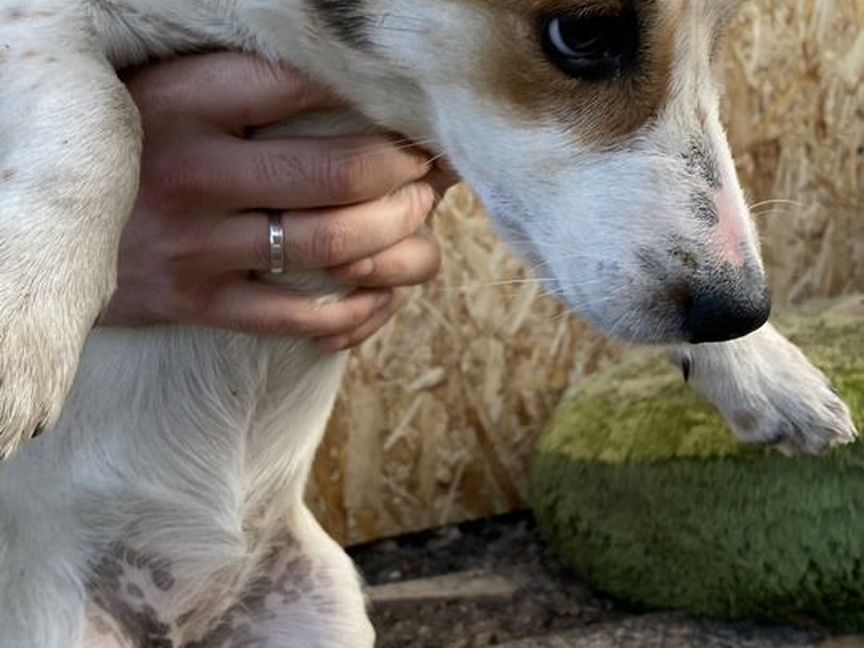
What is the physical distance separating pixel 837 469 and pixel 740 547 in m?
0.23

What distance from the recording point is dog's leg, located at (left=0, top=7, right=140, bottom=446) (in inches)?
63.7

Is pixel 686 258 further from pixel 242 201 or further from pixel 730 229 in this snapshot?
pixel 242 201

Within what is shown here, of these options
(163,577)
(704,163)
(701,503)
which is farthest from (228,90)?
(701,503)

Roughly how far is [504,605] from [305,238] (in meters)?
1.20

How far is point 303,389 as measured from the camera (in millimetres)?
2154

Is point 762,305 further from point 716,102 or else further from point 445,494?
point 445,494

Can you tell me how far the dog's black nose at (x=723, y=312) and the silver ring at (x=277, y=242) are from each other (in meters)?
0.61

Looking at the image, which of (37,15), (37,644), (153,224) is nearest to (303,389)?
(153,224)

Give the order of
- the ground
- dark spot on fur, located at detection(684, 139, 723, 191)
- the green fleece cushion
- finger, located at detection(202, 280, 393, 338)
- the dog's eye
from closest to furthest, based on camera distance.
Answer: the dog's eye
dark spot on fur, located at detection(684, 139, 723, 191)
finger, located at detection(202, 280, 393, 338)
the green fleece cushion
the ground

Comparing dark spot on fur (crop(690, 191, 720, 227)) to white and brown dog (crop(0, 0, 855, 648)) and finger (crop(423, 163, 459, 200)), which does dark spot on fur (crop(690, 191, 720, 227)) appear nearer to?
white and brown dog (crop(0, 0, 855, 648))

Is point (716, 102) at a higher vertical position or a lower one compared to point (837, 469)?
higher

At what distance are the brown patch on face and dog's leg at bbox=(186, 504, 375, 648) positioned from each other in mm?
906

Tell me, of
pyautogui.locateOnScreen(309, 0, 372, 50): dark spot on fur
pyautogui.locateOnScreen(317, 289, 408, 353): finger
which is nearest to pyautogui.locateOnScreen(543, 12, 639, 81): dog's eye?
pyautogui.locateOnScreen(309, 0, 372, 50): dark spot on fur

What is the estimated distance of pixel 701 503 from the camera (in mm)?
2646
